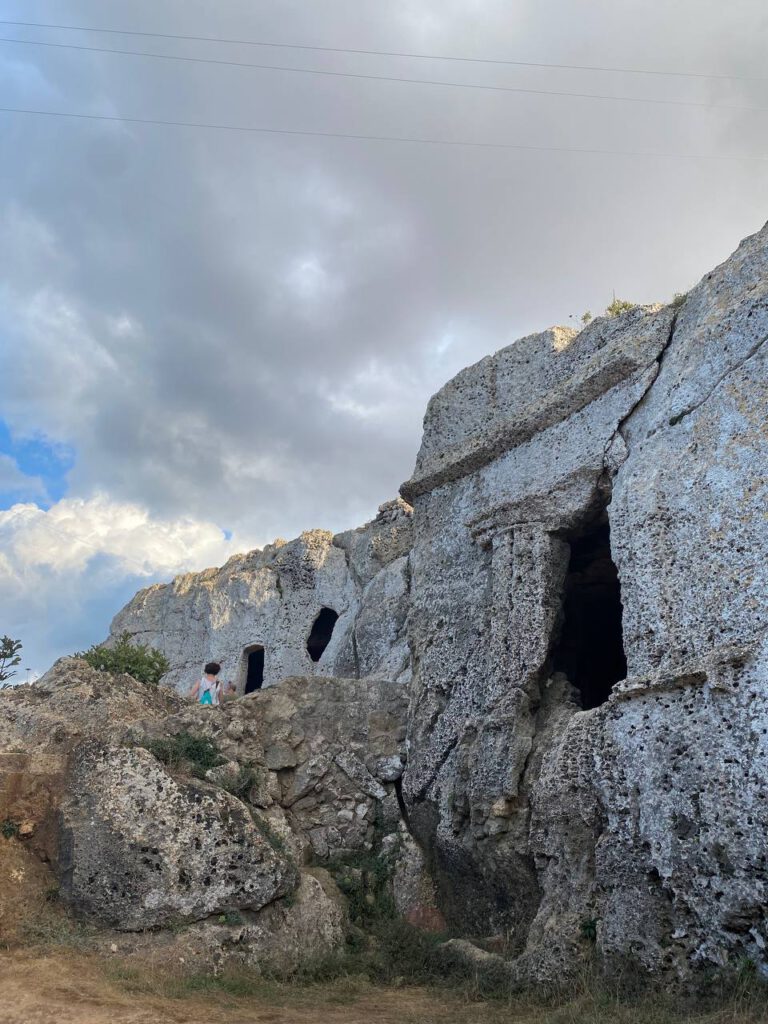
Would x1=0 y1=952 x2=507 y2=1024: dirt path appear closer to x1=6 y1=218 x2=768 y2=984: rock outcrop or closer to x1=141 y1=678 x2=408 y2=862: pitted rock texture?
x1=6 y1=218 x2=768 y2=984: rock outcrop

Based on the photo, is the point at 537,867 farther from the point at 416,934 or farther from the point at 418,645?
the point at 418,645

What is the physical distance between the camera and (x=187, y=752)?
9148mm

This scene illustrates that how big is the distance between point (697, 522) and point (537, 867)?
3.40 meters

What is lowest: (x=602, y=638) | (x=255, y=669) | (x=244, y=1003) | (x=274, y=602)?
(x=244, y=1003)

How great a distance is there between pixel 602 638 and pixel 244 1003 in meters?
6.87

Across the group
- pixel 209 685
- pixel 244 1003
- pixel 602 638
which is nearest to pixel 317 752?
pixel 209 685

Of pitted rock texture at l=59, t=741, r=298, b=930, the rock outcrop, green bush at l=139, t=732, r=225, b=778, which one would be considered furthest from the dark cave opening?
pitted rock texture at l=59, t=741, r=298, b=930

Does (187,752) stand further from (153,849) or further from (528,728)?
(528,728)

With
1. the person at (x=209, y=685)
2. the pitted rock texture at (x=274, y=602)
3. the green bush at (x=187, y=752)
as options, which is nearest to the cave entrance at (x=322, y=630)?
the pitted rock texture at (x=274, y=602)

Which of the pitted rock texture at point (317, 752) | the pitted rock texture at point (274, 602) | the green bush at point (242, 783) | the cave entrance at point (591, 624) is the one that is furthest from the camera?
the pitted rock texture at point (274, 602)

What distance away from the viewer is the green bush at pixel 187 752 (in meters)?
8.95

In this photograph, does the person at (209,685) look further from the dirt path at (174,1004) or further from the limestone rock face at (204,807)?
the dirt path at (174,1004)

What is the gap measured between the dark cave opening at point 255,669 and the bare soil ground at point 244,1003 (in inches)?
602

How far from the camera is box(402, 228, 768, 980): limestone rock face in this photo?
21.5ft
